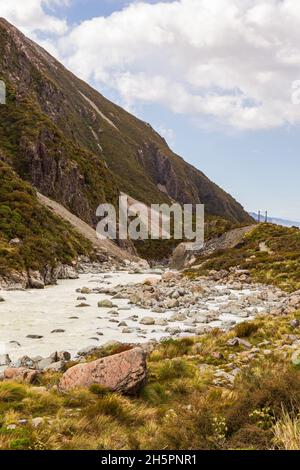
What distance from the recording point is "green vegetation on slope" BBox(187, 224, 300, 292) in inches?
1527

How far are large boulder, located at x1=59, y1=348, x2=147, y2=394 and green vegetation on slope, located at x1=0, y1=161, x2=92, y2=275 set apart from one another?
24183mm

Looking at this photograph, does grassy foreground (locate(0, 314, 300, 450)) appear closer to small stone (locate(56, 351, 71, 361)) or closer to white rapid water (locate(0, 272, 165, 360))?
small stone (locate(56, 351, 71, 361))

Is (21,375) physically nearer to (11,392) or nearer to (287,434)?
(11,392)

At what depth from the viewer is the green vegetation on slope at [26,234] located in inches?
1464

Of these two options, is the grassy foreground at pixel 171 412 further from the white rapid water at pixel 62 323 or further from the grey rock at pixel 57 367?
the white rapid water at pixel 62 323

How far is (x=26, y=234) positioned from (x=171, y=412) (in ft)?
121

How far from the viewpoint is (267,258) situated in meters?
46.6

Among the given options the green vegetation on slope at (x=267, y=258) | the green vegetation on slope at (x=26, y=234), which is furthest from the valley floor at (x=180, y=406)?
the green vegetation on slope at (x=26, y=234)

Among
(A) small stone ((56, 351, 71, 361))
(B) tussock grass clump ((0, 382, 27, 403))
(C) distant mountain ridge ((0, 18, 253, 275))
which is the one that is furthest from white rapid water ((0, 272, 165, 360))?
(C) distant mountain ridge ((0, 18, 253, 275))

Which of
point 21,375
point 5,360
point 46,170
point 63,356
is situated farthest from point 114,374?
point 46,170

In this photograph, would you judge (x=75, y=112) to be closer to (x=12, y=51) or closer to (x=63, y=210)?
(x=12, y=51)

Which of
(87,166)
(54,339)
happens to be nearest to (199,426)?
(54,339)

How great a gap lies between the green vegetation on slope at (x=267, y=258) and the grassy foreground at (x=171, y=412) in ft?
76.7

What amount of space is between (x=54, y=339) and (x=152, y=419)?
9.64 metres
